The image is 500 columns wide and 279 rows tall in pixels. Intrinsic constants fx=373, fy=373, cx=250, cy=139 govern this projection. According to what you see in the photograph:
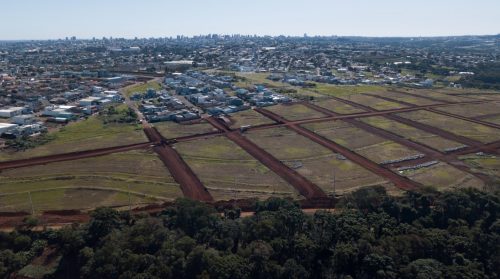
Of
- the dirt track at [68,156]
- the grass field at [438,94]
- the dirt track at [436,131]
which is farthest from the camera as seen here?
the grass field at [438,94]

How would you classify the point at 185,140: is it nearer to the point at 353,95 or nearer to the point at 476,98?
the point at 353,95

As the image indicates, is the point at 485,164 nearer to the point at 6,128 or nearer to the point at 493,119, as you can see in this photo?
the point at 493,119

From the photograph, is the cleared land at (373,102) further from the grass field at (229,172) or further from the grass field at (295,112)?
the grass field at (229,172)

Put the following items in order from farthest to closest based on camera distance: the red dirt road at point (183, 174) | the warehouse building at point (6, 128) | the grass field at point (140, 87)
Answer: the grass field at point (140, 87) < the warehouse building at point (6, 128) < the red dirt road at point (183, 174)

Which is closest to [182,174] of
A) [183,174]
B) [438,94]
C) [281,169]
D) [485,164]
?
[183,174]

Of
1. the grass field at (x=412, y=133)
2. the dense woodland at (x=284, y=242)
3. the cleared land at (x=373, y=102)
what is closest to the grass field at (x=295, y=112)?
the grass field at (x=412, y=133)

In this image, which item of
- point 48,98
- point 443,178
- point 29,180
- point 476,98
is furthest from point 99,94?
point 476,98
